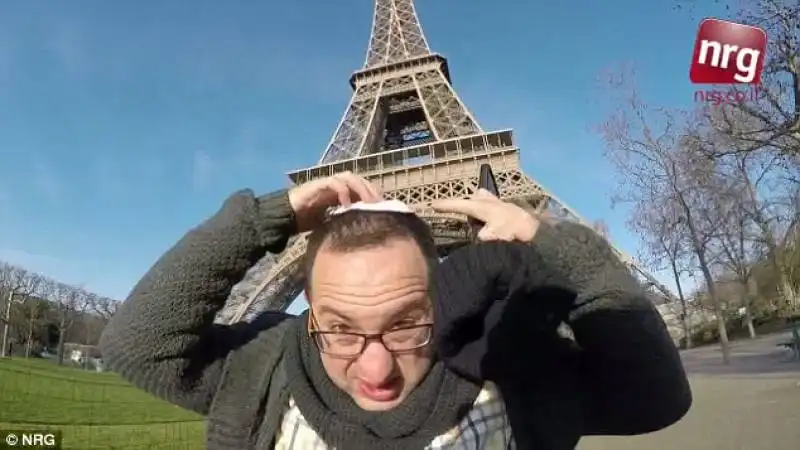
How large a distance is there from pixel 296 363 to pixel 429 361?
287 mm

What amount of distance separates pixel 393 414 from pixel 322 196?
53 cm

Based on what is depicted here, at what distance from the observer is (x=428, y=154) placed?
21.7 m

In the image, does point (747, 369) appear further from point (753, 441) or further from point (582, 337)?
point (582, 337)

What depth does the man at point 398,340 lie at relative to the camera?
0.99m

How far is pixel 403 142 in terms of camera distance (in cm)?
2816

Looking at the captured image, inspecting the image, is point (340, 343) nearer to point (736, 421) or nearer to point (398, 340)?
point (398, 340)

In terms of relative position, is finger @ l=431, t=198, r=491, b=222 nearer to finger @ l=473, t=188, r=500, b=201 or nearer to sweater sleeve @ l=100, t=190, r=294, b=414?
finger @ l=473, t=188, r=500, b=201

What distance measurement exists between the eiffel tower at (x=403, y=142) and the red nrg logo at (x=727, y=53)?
9.59 m

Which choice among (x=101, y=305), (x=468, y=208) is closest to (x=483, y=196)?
(x=468, y=208)

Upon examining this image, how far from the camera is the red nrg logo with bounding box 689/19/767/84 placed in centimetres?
580

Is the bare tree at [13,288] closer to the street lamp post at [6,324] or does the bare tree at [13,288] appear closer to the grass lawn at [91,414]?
the street lamp post at [6,324]

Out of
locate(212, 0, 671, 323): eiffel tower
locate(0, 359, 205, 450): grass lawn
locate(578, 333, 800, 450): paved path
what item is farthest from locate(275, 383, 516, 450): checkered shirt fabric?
locate(212, 0, 671, 323): eiffel tower
